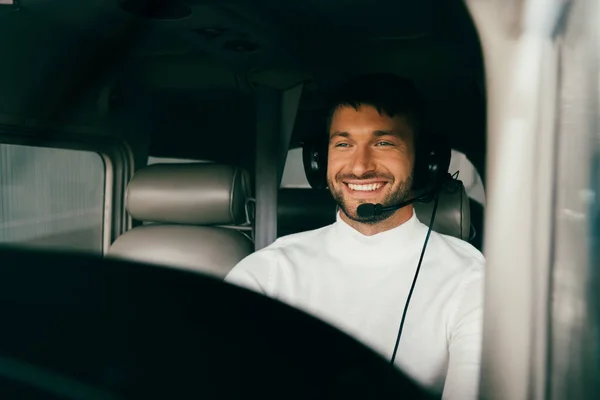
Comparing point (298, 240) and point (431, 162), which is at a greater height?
point (431, 162)

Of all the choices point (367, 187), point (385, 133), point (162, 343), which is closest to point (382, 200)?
point (367, 187)

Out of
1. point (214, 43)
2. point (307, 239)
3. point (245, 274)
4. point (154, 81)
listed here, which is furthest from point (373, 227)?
point (154, 81)

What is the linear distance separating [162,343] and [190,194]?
5.39 feet

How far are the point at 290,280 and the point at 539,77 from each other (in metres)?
0.96

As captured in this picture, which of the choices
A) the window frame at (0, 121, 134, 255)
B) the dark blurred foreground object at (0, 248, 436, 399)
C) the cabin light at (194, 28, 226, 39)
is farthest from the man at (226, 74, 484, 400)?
the window frame at (0, 121, 134, 255)

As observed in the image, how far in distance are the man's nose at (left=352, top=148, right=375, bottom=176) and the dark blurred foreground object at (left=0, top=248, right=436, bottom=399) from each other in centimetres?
97

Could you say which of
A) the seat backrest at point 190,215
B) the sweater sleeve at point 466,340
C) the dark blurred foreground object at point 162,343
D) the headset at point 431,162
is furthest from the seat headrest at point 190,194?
the dark blurred foreground object at point 162,343

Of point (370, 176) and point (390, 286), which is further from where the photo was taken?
point (370, 176)

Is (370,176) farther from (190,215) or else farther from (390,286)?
(190,215)

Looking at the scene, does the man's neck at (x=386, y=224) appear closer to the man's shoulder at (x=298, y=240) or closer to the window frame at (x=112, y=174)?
the man's shoulder at (x=298, y=240)

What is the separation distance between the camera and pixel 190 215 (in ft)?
6.69

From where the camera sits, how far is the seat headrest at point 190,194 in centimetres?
199

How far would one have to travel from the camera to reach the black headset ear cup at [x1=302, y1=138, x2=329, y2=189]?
154 centimetres

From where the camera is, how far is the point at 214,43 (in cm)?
172
